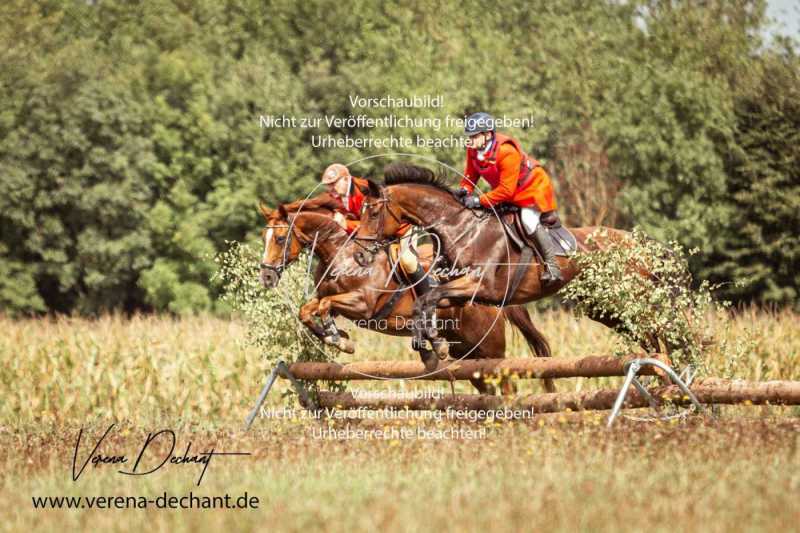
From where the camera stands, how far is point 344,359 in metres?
17.9

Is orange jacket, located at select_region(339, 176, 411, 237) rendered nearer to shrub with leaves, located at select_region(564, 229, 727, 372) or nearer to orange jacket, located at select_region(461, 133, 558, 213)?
orange jacket, located at select_region(461, 133, 558, 213)

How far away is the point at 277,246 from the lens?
13.2 m

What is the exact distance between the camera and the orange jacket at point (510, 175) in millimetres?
12258

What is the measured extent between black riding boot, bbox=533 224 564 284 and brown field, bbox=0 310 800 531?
4.98 ft

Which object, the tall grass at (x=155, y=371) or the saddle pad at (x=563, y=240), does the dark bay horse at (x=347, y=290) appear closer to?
the saddle pad at (x=563, y=240)

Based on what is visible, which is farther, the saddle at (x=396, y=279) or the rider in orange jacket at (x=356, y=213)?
the saddle at (x=396, y=279)

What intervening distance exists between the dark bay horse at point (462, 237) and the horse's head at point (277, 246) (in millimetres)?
1098

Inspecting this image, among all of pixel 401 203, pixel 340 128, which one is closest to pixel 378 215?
pixel 401 203

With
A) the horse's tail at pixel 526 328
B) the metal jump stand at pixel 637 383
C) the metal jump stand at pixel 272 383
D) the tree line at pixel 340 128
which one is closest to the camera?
the metal jump stand at pixel 637 383

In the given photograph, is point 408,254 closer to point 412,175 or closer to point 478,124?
point 412,175

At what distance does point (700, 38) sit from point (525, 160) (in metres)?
25.7

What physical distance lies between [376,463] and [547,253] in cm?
361

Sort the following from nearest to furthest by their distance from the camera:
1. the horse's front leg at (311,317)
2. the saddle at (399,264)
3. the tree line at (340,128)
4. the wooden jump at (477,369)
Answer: the wooden jump at (477,369)
the horse's front leg at (311,317)
the saddle at (399,264)
the tree line at (340,128)

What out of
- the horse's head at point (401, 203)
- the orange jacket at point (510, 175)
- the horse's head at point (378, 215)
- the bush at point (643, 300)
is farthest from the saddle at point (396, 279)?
the bush at point (643, 300)
